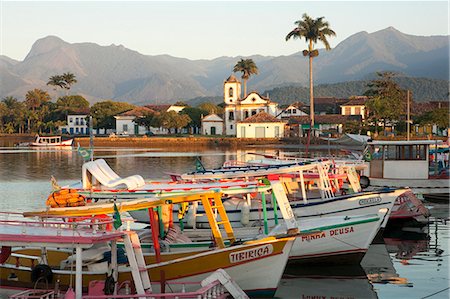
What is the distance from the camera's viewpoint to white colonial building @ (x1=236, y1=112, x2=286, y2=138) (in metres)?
104

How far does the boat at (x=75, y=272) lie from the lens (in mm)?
13031

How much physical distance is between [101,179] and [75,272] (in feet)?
19.2

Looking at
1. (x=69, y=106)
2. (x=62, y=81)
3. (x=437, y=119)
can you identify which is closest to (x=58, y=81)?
(x=62, y=81)

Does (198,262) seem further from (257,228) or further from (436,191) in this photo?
(436,191)

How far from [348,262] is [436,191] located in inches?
600

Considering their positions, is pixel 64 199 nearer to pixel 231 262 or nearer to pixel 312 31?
pixel 231 262

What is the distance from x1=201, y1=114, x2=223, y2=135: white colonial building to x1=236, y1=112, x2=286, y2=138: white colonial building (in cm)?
1133

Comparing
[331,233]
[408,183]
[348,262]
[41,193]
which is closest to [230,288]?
[331,233]

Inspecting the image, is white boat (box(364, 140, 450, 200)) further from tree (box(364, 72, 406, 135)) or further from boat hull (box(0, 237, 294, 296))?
tree (box(364, 72, 406, 135))

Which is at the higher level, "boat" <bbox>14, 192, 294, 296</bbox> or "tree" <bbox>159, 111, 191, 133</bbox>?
"tree" <bbox>159, 111, 191, 133</bbox>

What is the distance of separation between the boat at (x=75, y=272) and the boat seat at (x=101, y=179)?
4593 millimetres

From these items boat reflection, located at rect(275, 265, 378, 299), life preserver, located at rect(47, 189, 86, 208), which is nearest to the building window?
boat reflection, located at rect(275, 265, 378, 299)

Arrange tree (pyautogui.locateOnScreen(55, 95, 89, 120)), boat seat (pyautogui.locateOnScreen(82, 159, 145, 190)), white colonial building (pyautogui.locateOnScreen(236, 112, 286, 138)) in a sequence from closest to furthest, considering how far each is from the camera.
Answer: boat seat (pyautogui.locateOnScreen(82, 159, 145, 190))
white colonial building (pyautogui.locateOnScreen(236, 112, 286, 138))
tree (pyautogui.locateOnScreen(55, 95, 89, 120))

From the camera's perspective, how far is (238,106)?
4392 inches
